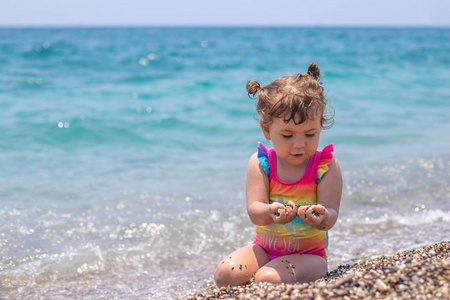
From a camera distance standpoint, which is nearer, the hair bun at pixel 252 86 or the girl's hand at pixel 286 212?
the girl's hand at pixel 286 212

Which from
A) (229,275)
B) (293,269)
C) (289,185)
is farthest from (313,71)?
(229,275)

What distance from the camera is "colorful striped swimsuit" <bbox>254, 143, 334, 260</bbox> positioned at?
3088 mm

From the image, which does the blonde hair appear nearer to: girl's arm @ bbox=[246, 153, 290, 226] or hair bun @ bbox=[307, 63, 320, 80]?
hair bun @ bbox=[307, 63, 320, 80]

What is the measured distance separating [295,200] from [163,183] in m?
3.14

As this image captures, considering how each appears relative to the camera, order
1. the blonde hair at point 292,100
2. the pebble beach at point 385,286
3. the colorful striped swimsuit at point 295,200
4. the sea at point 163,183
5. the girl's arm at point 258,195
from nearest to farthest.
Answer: the pebble beach at point 385,286
the blonde hair at point 292,100
the girl's arm at point 258,195
the colorful striped swimsuit at point 295,200
the sea at point 163,183

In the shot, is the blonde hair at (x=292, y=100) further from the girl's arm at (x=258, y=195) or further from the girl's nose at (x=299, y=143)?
the girl's arm at (x=258, y=195)

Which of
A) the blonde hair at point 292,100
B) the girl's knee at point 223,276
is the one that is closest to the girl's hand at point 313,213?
the blonde hair at point 292,100

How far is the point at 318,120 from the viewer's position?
9.68 ft

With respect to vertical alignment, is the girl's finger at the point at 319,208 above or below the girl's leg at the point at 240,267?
above

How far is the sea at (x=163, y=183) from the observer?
399 centimetres

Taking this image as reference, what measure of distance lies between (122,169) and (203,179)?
122cm

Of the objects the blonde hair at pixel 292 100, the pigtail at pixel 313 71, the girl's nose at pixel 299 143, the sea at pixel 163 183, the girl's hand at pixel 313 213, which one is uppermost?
the pigtail at pixel 313 71

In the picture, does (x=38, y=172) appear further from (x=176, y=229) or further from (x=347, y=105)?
(x=347, y=105)

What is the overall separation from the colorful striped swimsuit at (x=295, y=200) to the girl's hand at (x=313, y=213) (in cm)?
28
